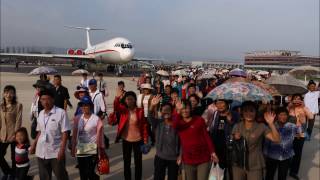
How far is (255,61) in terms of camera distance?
157125 millimetres

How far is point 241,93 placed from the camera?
205 inches

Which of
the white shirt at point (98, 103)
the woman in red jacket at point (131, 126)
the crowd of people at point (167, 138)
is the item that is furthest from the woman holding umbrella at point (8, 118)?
the white shirt at point (98, 103)

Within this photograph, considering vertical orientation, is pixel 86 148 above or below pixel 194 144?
below

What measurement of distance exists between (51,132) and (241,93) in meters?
2.63

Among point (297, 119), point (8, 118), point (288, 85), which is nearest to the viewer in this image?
point (8, 118)

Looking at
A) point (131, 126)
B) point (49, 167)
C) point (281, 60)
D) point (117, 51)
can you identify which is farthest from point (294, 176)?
point (281, 60)

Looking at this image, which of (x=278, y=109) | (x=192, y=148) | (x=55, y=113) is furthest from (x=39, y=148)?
(x=278, y=109)

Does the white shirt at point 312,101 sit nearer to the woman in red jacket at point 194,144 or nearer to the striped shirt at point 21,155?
the woman in red jacket at point 194,144

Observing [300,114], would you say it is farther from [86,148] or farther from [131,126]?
[86,148]

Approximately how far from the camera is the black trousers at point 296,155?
6.64 meters

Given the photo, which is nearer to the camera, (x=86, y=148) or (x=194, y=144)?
(x=194, y=144)

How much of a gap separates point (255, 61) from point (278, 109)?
157 metres

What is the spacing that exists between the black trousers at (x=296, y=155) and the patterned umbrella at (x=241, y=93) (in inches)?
72.8

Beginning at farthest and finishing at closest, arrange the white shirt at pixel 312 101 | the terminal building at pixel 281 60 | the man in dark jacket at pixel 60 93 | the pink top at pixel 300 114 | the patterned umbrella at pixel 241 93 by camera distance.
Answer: the terminal building at pixel 281 60
the white shirt at pixel 312 101
the man in dark jacket at pixel 60 93
the pink top at pixel 300 114
the patterned umbrella at pixel 241 93
